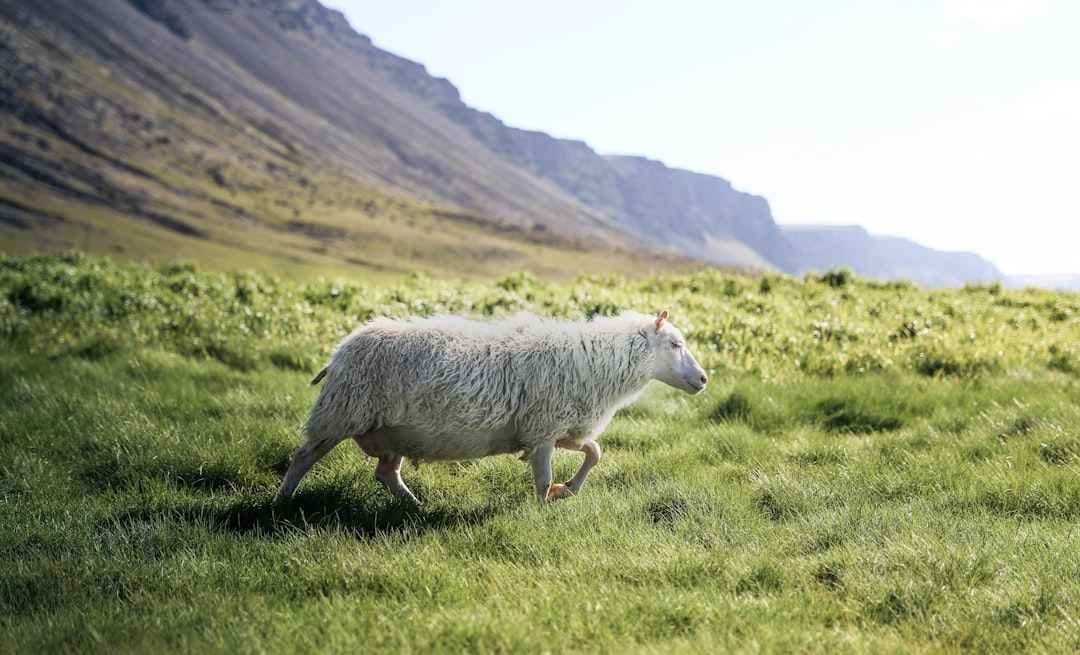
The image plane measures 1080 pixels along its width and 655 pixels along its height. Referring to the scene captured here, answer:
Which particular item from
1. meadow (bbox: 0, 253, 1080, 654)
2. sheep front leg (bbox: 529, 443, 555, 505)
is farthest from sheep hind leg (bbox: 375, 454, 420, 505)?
sheep front leg (bbox: 529, 443, 555, 505)

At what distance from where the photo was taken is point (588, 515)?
5121mm

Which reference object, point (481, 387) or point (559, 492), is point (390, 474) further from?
point (559, 492)

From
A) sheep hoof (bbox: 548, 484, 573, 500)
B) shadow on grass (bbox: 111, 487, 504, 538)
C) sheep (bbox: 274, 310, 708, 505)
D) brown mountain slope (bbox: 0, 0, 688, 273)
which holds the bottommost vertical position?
brown mountain slope (bbox: 0, 0, 688, 273)

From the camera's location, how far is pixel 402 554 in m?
4.43

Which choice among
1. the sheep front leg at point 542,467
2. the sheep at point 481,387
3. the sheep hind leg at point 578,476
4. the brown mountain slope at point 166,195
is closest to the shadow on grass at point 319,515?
the sheep at point 481,387

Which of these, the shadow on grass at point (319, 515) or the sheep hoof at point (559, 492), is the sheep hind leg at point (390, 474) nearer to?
the shadow on grass at point (319, 515)

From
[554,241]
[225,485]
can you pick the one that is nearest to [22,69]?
[554,241]

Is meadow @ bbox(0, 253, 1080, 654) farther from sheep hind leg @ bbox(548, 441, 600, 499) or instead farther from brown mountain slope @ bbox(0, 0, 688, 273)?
brown mountain slope @ bbox(0, 0, 688, 273)

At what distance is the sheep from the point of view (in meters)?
5.50

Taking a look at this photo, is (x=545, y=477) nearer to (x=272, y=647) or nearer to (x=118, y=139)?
(x=272, y=647)

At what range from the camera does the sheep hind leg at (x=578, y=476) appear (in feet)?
19.1

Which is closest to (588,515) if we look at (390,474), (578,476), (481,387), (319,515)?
(578,476)

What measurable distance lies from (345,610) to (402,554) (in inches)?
24.3

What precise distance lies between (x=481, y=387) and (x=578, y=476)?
1124mm
